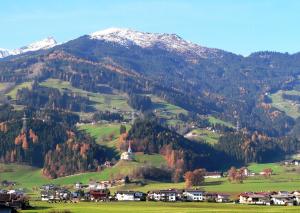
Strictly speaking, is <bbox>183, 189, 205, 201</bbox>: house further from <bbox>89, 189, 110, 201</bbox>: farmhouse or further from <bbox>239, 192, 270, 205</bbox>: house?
<bbox>89, 189, 110, 201</bbox>: farmhouse

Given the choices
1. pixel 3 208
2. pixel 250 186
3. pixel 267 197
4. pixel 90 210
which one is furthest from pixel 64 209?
pixel 250 186

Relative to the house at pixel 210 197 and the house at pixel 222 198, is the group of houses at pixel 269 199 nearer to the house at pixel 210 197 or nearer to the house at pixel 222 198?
the house at pixel 222 198

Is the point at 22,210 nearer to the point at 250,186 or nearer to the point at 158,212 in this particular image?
the point at 158,212

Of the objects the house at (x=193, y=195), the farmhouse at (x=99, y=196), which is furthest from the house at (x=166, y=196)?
the farmhouse at (x=99, y=196)

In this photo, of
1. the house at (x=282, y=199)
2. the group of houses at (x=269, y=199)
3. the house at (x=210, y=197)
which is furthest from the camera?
the house at (x=210, y=197)

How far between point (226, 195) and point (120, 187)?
51849 mm

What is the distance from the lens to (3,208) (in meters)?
99.4

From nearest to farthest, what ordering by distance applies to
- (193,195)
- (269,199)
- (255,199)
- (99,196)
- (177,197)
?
(269,199) < (255,199) < (177,197) < (193,195) < (99,196)

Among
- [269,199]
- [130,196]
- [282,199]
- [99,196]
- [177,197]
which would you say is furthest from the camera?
[99,196]

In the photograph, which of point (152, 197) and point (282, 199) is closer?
point (282, 199)

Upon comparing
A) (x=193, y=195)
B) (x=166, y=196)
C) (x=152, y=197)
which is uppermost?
(x=166, y=196)

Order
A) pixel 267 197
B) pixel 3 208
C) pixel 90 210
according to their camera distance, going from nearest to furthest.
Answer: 1. pixel 3 208
2. pixel 90 210
3. pixel 267 197

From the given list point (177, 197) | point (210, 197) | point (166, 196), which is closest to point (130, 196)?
point (166, 196)

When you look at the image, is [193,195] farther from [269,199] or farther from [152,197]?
[269,199]
